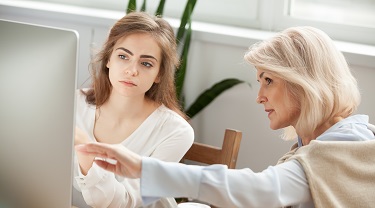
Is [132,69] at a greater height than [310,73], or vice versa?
[310,73]

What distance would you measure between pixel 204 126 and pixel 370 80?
745 millimetres

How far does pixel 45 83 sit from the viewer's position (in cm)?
147

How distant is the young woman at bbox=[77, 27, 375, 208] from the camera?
5.09ft

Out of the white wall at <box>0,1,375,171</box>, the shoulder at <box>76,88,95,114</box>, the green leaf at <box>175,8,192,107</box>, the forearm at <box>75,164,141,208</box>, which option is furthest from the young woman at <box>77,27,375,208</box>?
the green leaf at <box>175,8,192,107</box>

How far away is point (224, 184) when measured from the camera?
1.58 m

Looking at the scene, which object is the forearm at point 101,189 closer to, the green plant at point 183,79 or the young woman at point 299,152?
the young woman at point 299,152

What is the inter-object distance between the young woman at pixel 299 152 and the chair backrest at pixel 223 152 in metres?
0.22

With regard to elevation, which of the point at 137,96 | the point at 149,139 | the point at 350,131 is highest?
the point at 350,131

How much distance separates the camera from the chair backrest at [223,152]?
233 cm

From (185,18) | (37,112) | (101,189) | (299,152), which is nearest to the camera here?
(37,112)

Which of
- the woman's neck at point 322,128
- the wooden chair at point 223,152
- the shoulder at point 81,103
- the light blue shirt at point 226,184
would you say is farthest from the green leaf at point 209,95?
the light blue shirt at point 226,184

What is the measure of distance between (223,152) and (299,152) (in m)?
0.68

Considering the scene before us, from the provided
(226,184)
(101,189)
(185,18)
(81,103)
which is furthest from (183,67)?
(226,184)

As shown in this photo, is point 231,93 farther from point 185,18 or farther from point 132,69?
point 132,69
